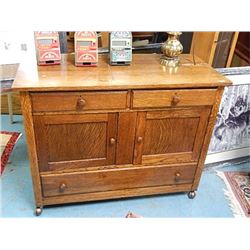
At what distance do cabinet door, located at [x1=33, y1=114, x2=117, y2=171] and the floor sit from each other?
304 millimetres

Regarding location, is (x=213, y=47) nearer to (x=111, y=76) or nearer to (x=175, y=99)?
(x=175, y=99)

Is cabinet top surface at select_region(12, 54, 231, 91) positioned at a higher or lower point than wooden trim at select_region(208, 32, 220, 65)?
higher

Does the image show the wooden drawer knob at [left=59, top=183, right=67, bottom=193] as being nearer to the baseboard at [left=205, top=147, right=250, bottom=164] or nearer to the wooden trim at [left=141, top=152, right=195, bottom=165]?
the wooden trim at [left=141, top=152, right=195, bottom=165]

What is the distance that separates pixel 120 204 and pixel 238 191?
2.52 ft

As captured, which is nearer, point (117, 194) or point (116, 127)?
point (116, 127)

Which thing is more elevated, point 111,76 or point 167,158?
point 111,76

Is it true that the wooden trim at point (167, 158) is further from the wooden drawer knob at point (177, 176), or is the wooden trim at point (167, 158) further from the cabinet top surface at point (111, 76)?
the cabinet top surface at point (111, 76)

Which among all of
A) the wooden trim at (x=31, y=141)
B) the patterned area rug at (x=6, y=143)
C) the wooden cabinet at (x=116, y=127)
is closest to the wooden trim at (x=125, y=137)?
the wooden cabinet at (x=116, y=127)

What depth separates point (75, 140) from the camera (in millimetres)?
1303

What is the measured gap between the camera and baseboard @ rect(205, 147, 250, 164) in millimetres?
1854

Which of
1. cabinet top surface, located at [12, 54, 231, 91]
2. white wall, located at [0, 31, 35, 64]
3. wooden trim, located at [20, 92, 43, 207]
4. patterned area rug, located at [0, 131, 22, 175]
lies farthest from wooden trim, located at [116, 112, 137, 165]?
patterned area rug, located at [0, 131, 22, 175]

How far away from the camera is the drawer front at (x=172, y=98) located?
1.23 metres

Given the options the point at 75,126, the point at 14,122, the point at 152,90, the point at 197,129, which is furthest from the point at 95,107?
the point at 14,122

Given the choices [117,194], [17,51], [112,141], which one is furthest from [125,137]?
[17,51]
